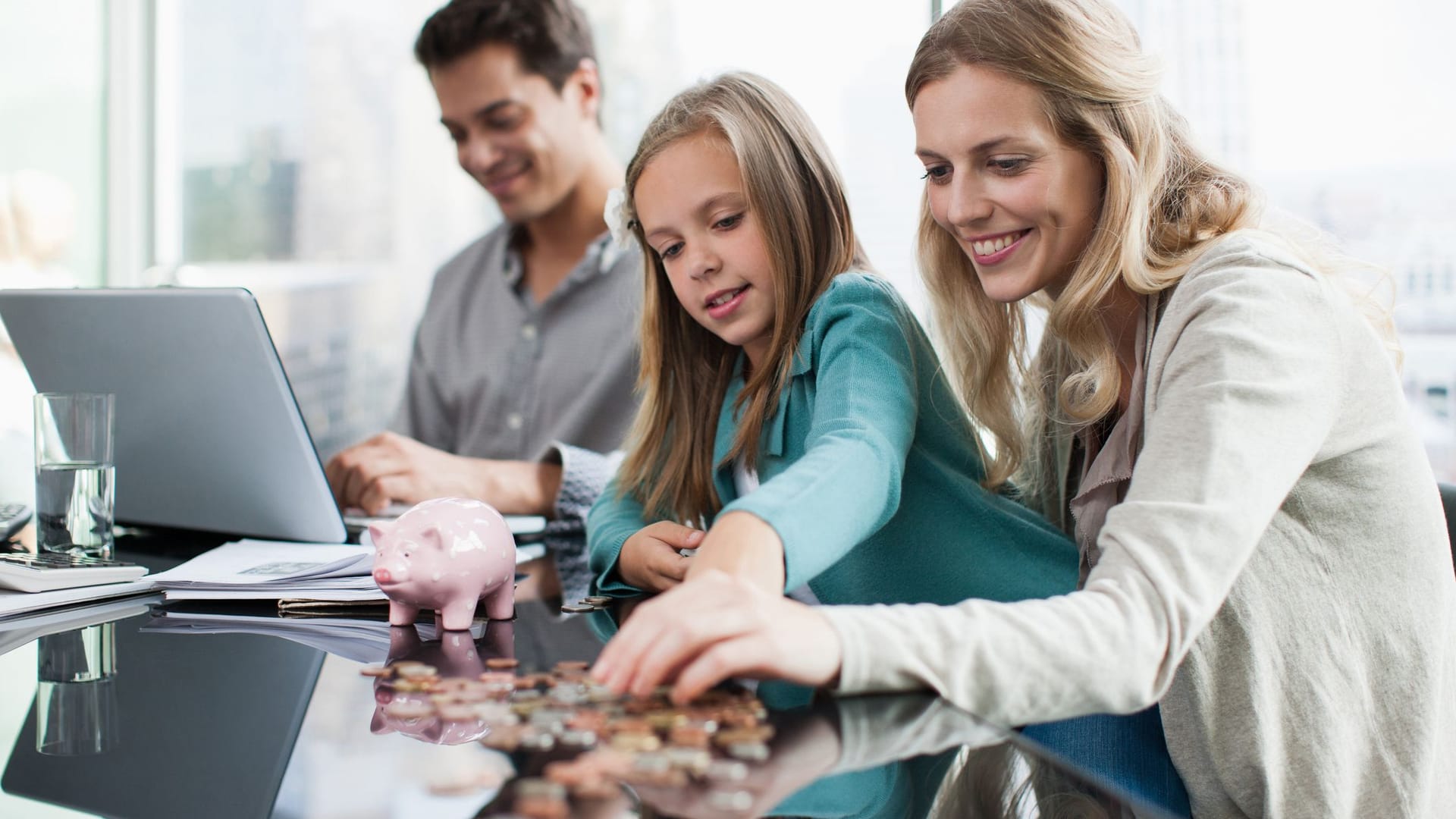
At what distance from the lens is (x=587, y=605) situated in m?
0.99

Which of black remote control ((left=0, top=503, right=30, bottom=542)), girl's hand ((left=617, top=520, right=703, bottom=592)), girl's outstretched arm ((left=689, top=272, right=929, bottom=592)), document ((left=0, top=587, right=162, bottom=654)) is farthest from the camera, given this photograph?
black remote control ((left=0, top=503, right=30, bottom=542))

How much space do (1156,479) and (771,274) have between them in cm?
52

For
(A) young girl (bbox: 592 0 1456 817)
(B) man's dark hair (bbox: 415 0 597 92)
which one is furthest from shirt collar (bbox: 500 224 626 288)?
(A) young girl (bbox: 592 0 1456 817)

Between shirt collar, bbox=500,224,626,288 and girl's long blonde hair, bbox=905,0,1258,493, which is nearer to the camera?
girl's long blonde hair, bbox=905,0,1258,493

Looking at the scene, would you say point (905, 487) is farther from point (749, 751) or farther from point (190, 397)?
point (190, 397)

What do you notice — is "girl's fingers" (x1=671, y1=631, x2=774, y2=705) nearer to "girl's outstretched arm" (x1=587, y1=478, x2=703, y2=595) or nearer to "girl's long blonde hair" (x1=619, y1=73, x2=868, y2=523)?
"girl's outstretched arm" (x1=587, y1=478, x2=703, y2=595)

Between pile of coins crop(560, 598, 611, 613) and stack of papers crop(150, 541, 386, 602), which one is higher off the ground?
pile of coins crop(560, 598, 611, 613)

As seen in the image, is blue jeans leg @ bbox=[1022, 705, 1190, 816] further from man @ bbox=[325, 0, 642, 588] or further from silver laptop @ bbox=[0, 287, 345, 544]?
man @ bbox=[325, 0, 642, 588]

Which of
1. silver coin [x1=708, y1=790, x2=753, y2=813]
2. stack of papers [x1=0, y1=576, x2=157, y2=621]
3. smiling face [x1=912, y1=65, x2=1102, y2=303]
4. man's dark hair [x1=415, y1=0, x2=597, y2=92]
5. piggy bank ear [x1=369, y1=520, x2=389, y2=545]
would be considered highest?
man's dark hair [x1=415, y1=0, x2=597, y2=92]

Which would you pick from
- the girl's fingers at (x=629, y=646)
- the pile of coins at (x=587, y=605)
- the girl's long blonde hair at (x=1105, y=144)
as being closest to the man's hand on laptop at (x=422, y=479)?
the pile of coins at (x=587, y=605)

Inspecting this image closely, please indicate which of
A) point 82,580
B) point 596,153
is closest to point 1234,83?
point 596,153

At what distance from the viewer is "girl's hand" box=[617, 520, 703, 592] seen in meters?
1.01

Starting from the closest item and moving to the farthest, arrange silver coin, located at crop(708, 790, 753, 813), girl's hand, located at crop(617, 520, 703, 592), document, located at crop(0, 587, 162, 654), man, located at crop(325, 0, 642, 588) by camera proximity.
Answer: silver coin, located at crop(708, 790, 753, 813) → document, located at crop(0, 587, 162, 654) → girl's hand, located at crop(617, 520, 703, 592) → man, located at crop(325, 0, 642, 588)

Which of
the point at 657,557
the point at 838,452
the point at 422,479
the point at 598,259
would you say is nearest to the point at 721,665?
the point at 838,452
